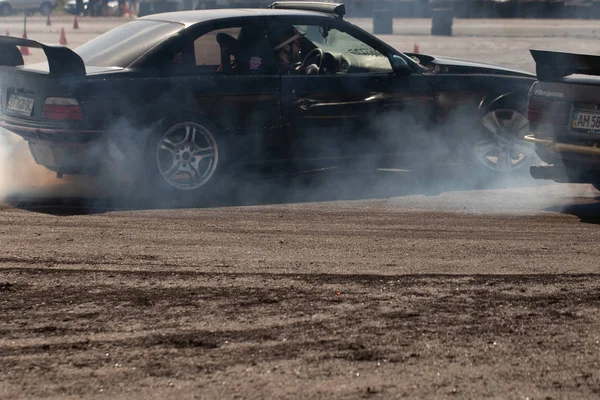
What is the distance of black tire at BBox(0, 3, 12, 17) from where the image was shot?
3992 cm

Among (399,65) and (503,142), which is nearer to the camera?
(399,65)

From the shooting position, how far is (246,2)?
91.8ft

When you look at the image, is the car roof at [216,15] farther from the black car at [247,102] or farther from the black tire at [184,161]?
the black tire at [184,161]

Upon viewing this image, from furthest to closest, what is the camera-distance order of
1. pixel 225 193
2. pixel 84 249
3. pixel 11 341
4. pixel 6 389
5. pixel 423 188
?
pixel 423 188 < pixel 225 193 < pixel 84 249 < pixel 11 341 < pixel 6 389

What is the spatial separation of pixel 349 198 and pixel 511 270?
250 cm

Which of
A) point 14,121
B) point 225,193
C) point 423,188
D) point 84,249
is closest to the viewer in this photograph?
point 84,249

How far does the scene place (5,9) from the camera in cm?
4031

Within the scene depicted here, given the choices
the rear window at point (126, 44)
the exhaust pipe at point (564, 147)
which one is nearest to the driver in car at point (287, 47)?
the rear window at point (126, 44)

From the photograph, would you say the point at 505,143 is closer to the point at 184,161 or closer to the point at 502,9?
the point at 184,161

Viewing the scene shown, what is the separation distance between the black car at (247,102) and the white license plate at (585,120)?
1.39m

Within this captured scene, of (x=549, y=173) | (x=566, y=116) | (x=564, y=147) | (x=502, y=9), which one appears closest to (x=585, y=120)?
(x=566, y=116)

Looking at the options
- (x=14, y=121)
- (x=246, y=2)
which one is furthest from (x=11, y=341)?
(x=246, y=2)

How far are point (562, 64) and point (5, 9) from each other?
37464 millimetres

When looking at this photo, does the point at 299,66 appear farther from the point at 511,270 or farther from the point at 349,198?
the point at 511,270
